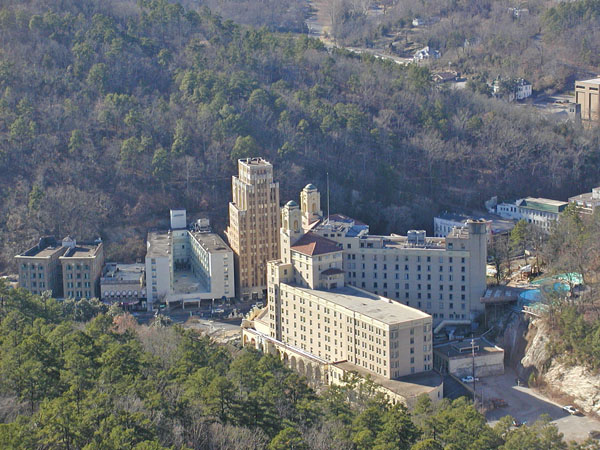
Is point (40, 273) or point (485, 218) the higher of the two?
point (485, 218)

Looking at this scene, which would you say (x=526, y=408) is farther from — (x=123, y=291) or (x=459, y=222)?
(x=123, y=291)

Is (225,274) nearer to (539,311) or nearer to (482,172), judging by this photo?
(539,311)

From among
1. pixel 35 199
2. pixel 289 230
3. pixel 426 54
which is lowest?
pixel 289 230

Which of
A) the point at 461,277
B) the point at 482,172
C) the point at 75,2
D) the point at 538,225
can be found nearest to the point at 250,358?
the point at 461,277

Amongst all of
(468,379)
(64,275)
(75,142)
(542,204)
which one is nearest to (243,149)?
(75,142)

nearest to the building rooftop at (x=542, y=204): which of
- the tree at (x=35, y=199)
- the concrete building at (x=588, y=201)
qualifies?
the concrete building at (x=588, y=201)

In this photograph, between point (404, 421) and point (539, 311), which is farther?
point (539, 311)

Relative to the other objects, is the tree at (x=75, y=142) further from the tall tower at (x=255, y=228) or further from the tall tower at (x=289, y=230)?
the tall tower at (x=289, y=230)
